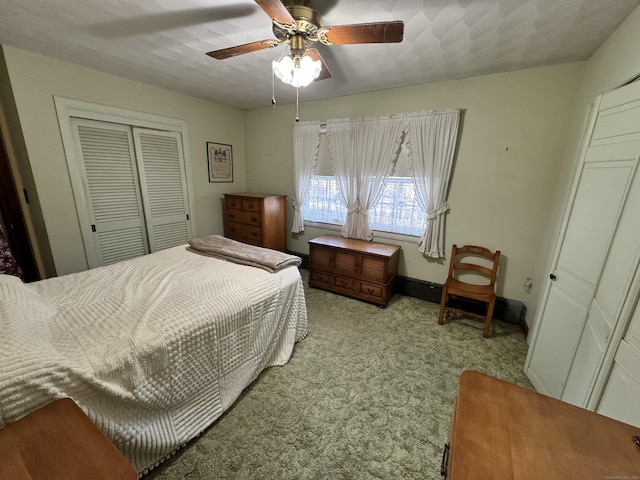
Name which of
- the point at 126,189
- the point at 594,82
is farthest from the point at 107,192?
the point at 594,82

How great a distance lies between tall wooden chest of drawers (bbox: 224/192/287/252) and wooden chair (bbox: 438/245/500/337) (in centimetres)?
228

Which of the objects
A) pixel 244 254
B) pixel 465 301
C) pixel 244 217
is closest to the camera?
pixel 244 254

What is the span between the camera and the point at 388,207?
10.1ft

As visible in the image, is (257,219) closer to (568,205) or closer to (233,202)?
(233,202)

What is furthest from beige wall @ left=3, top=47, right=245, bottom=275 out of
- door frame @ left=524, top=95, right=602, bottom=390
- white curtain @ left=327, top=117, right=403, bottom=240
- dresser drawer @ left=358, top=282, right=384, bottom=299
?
door frame @ left=524, top=95, right=602, bottom=390

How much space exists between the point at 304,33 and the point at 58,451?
1924 mm

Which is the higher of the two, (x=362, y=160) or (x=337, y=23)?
(x=337, y=23)

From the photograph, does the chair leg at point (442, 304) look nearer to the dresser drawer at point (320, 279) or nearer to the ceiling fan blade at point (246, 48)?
the dresser drawer at point (320, 279)

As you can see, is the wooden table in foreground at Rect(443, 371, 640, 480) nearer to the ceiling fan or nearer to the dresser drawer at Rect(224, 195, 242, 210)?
the ceiling fan

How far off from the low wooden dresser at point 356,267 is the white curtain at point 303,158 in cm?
79

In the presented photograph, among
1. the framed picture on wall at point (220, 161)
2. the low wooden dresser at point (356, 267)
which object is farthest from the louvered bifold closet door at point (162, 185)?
the low wooden dresser at point (356, 267)

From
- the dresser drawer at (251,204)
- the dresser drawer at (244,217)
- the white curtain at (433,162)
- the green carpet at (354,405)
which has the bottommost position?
the green carpet at (354,405)

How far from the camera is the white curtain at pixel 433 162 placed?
8.39 feet

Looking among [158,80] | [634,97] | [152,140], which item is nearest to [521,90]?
[634,97]
